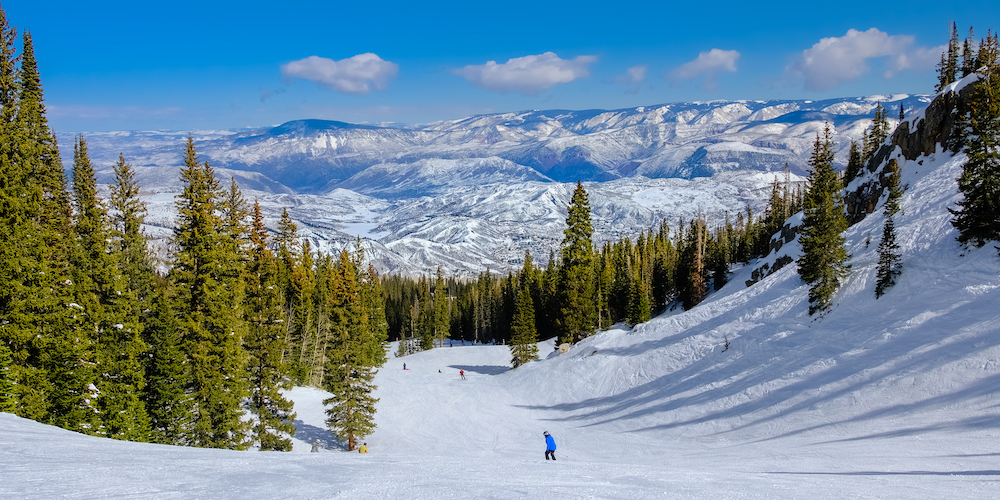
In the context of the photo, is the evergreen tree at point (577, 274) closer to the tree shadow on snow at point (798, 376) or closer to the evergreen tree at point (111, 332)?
the tree shadow on snow at point (798, 376)

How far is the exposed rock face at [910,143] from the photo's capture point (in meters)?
45.2

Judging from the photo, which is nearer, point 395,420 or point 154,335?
point 154,335

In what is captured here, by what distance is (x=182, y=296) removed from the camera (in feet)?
77.8

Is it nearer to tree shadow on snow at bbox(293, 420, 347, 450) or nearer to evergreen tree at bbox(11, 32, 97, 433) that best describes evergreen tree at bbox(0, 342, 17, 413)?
evergreen tree at bbox(11, 32, 97, 433)

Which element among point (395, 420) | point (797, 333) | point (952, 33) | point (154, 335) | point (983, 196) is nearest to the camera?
point (154, 335)

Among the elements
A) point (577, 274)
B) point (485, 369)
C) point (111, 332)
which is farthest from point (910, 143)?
point (111, 332)

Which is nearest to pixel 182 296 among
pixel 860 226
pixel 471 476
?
pixel 471 476

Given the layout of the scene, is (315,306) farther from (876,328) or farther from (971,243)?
(971,243)

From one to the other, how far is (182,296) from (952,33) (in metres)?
99.8

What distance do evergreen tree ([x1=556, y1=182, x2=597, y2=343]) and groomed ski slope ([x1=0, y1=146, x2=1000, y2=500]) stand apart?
3.51 m

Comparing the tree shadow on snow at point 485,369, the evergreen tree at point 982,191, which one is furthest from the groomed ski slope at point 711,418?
the tree shadow on snow at point 485,369

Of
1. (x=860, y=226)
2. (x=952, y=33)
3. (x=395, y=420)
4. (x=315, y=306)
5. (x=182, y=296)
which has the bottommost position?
(x=395, y=420)

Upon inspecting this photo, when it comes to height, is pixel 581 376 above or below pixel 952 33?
below

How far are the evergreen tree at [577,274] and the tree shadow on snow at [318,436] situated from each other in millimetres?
23089
